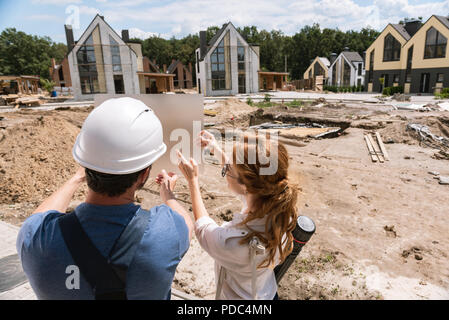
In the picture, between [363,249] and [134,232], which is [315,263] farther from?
[134,232]

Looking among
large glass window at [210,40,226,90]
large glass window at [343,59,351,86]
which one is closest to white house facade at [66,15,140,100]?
large glass window at [210,40,226,90]

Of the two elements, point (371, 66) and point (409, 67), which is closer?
point (409, 67)

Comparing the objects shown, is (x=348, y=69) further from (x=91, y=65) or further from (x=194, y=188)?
(x=194, y=188)

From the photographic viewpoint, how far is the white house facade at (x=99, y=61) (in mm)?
38781

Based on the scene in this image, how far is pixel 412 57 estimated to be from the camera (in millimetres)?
35875

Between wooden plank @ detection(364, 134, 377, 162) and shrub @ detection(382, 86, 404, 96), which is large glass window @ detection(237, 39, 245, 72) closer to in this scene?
shrub @ detection(382, 86, 404, 96)

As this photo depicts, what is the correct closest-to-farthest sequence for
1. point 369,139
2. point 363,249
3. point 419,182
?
point 363,249, point 419,182, point 369,139

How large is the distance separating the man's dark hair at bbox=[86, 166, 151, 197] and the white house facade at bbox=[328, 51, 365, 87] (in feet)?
189

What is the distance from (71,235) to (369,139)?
1339cm

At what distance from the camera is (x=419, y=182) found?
8.09m

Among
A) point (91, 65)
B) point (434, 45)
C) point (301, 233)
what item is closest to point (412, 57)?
point (434, 45)

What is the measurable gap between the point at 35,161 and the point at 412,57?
135 ft
